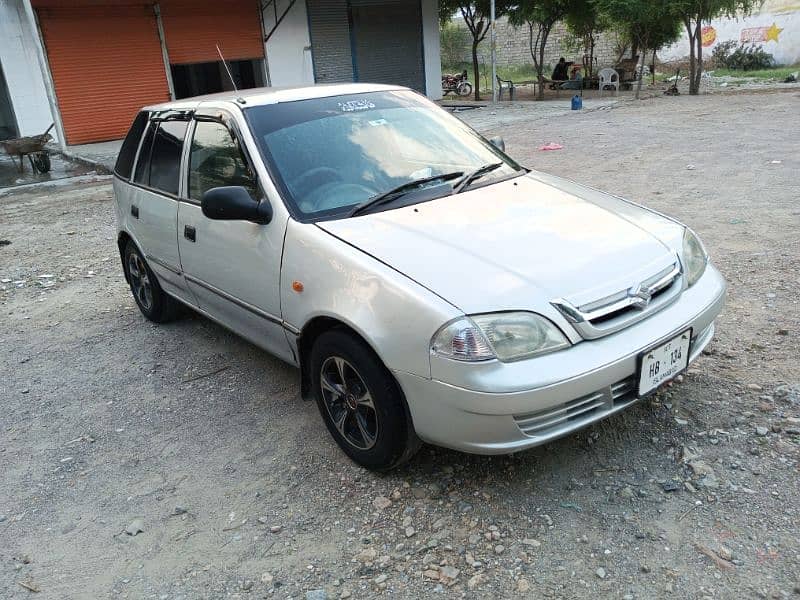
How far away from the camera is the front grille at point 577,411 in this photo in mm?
2521

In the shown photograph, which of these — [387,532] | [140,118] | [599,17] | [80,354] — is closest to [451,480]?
[387,532]

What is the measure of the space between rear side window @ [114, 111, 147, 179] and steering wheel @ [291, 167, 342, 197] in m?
2.01

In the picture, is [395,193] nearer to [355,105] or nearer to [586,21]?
[355,105]

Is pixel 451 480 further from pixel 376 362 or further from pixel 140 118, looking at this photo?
pixel 140 118

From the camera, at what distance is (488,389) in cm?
244

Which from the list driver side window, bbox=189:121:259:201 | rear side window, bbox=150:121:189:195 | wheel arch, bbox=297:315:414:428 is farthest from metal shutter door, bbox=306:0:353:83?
wheel arch, bbox=297:315:414:428

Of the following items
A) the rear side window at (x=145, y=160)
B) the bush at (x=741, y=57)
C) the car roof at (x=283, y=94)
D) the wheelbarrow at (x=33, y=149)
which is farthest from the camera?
the bush at (x=741, y=57)

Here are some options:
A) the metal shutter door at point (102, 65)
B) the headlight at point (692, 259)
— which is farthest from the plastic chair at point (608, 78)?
the headlight at point (692, 259)

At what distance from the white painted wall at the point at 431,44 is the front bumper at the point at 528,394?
21165 millimetres

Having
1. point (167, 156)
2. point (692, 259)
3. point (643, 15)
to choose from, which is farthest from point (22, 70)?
point (692, 259)

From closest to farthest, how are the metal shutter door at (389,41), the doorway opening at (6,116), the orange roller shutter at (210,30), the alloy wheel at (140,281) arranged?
1. the alloy wheel at (140,281)
2. the doorway opening at (6,116)
3. the orange roller shutter at (210,30)
4. the metal shutter door at (389,41)

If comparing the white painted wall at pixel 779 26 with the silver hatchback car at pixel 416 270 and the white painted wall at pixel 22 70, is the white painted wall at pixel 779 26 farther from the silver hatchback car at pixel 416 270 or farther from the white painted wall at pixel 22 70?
the silver hatchback car at pixel 416 270

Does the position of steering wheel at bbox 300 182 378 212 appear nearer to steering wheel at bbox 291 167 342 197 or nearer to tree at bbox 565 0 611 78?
steering wheel at bbox 291 167 342 197

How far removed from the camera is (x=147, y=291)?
5078 millimetres
